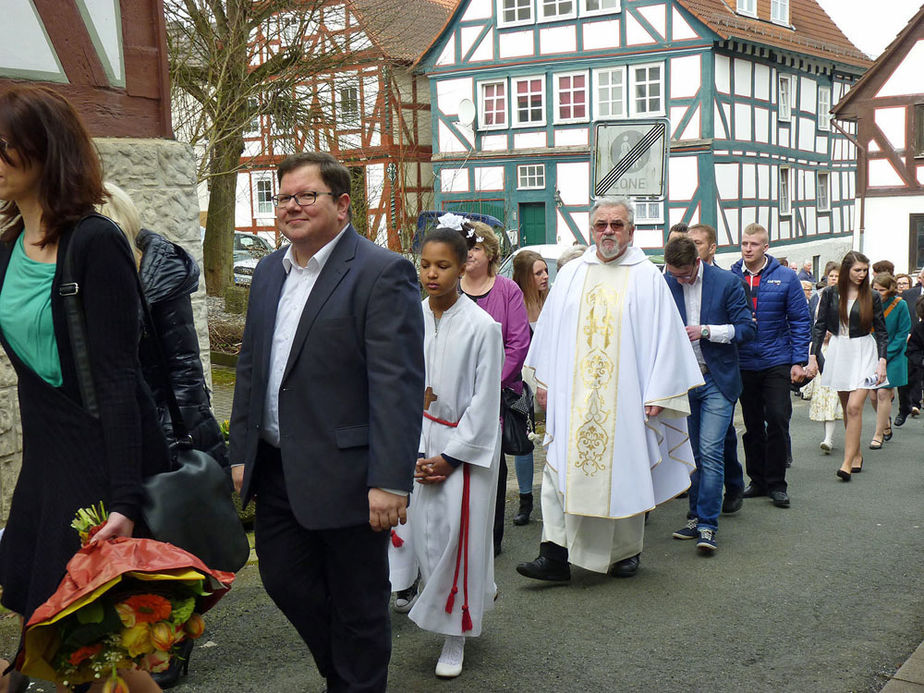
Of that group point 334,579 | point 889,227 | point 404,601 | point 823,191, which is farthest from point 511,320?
point 823,191

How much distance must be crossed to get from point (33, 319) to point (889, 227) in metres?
28.3

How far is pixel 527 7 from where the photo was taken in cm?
3222

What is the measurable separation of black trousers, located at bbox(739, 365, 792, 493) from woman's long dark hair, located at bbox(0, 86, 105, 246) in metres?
6.11

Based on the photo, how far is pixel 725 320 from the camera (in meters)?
7.31

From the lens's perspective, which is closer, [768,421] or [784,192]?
[768,421]

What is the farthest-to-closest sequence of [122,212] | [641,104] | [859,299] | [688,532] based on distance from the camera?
[641,104]
[859,299]
[688,532]
[122,212]

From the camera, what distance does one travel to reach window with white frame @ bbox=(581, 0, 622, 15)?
1211 inches

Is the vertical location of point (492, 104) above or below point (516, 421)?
above

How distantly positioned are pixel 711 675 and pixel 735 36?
27314mm

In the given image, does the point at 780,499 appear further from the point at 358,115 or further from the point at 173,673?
the point at 358,115

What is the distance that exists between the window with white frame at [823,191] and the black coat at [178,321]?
3524 cm

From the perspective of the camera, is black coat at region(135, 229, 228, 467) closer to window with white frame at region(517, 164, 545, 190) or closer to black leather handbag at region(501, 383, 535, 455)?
→ black leather handbag at region(501, 383, 535, 455)

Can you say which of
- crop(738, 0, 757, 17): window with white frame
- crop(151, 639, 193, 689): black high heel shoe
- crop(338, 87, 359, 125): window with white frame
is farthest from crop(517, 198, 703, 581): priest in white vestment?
crop(738, 0, 757, 17): window with white frame

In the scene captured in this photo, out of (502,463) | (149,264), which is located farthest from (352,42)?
(149,264)
